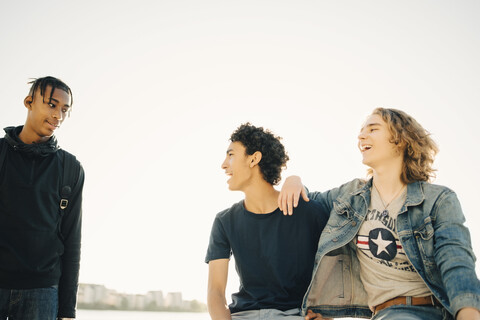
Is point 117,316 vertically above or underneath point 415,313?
underneath

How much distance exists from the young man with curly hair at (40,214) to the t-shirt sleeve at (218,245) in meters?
1.06

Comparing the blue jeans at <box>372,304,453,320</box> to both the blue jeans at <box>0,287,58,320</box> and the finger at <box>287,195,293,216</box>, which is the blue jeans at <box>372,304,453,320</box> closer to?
the finger at <box>287,195,293,216</box>

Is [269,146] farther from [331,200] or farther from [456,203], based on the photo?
[456,203]

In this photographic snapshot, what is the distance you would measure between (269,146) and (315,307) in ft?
5.31


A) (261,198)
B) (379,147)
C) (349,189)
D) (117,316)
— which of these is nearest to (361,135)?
(379,147)

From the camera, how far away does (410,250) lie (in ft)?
9.32

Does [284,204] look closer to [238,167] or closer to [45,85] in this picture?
[238,167]

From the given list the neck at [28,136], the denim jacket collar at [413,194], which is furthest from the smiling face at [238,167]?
the neck at [28,136]

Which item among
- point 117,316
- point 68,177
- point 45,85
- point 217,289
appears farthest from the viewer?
point 117,316

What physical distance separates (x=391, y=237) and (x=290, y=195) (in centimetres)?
81

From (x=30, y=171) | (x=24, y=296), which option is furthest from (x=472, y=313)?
(x=30, y=171)

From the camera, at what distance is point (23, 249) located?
9.31 ft

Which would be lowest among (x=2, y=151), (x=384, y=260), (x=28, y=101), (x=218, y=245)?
(x=384, y=260)

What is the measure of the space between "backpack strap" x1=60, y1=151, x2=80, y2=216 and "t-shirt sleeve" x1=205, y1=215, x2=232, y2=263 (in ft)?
3.98
